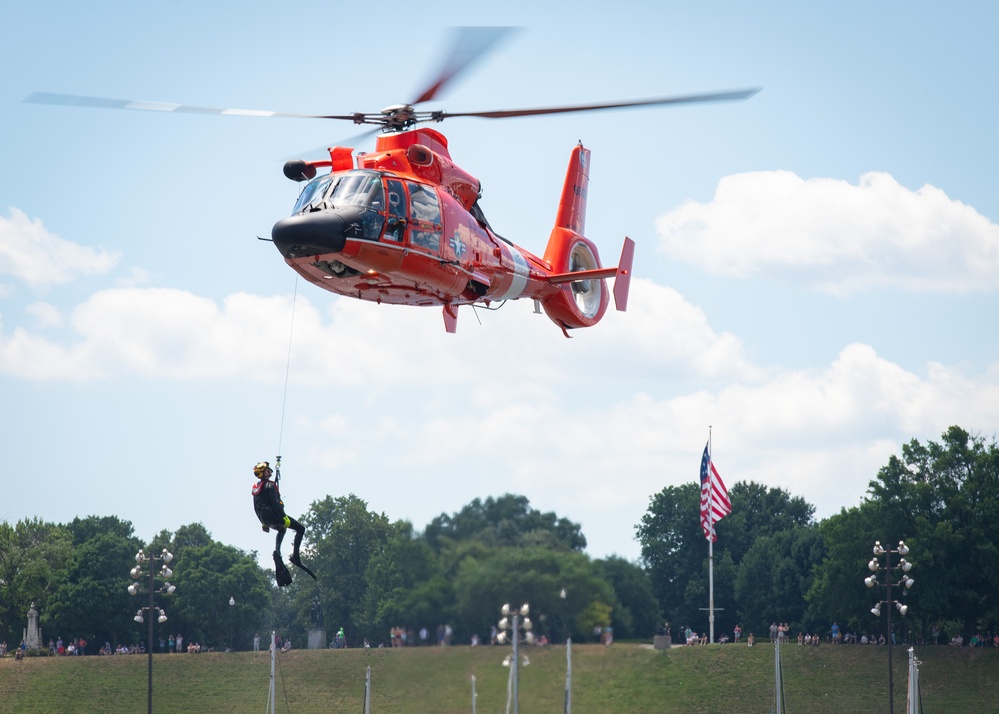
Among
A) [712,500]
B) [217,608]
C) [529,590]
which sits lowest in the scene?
[217,608]

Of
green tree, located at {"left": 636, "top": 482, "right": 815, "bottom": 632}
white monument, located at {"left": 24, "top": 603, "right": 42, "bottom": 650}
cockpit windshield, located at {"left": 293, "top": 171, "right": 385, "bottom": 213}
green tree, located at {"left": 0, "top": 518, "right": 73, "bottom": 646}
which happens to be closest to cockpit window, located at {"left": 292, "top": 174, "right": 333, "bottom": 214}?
cockpit windshield, located at {"left": 293, "top": 171, "right": 385, "bottom": 213}

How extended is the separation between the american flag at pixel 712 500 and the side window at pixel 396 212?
36641 mm

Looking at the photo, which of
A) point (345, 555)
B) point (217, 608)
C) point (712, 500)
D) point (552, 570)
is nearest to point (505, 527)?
point (552, 570)

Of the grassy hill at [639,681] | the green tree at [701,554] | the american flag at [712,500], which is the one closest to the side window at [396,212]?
the grassy hill at [639,681]

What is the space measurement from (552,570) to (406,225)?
7117 mm

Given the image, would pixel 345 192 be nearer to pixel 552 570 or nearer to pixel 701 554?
pixel 552 570

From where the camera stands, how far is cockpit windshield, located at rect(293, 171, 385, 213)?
24.5 metres

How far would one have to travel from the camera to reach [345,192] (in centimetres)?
2467

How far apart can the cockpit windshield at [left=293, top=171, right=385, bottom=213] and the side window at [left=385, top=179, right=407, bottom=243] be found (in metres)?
0.19

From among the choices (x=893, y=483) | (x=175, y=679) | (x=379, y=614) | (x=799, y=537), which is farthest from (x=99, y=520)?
(x=379, y=614)

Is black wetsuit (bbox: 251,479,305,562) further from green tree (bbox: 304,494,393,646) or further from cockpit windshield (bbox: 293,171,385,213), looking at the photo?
green tree (bbox: 304,494,393,646)

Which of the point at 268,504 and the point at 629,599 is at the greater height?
the point at 268,504

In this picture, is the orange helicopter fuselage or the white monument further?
the white monument

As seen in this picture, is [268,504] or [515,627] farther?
[515,627]
